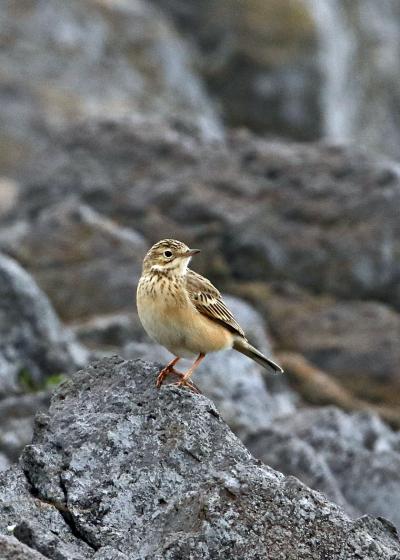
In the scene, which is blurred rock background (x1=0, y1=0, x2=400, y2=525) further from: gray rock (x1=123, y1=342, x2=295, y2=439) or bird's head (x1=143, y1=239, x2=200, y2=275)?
bird's head (x1=143, y1=239, x2=200, y2=275)

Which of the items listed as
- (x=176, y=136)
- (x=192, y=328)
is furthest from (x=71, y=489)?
(x=176, y=136)

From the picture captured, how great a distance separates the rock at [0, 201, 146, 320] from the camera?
2522 cm

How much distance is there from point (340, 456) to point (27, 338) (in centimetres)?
487

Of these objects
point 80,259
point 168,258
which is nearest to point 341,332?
point 80,259

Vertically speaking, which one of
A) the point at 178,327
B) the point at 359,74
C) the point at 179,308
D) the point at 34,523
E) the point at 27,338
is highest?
the point at 359,74

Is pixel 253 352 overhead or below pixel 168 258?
overhead

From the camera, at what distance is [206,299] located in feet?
Answer: 40.7

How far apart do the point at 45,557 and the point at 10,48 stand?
48558 mm

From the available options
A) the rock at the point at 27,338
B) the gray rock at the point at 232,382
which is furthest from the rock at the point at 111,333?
the rock at the point at 27,338

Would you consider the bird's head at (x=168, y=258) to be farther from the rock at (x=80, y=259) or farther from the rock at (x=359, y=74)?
the rock at (x=359, y=74)

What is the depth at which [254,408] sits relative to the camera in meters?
20.1

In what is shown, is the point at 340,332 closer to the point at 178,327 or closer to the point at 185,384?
the point at 178,327

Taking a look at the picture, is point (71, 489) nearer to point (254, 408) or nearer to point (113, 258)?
point (254, 408)

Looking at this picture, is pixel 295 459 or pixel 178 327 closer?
pixel 178 327
